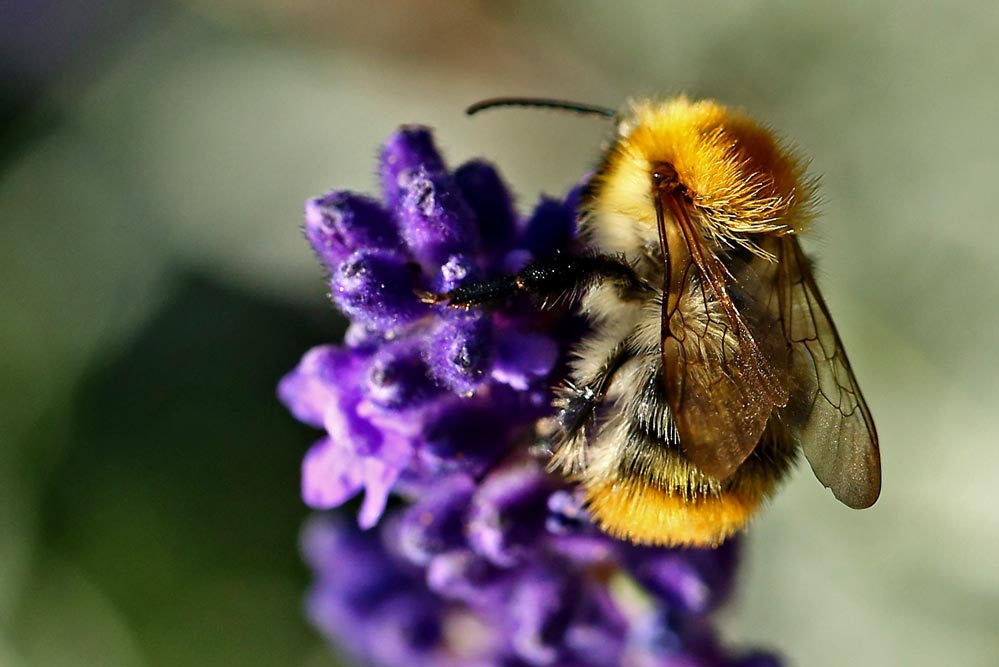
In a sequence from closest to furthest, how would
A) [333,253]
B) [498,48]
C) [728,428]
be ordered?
1. [728,428]
2. [333,253]
3. [498,48]

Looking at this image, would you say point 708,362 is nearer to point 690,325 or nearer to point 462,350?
point 690,325

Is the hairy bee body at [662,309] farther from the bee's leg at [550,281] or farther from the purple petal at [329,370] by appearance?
the purple petal at [329,370]

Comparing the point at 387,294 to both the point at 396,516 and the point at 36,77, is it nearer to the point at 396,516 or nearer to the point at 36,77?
the point at 396,516

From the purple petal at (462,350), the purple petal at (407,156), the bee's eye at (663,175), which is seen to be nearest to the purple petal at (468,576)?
the purple petal at (462,350)

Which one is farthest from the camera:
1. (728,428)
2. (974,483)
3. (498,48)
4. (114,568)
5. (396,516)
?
(498,48)

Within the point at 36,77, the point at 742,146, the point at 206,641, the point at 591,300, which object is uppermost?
the point at 742,146

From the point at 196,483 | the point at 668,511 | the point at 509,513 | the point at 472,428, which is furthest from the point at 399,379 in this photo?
the point at 196,483

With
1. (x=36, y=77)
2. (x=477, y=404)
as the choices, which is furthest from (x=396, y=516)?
(x=36, y=77)
